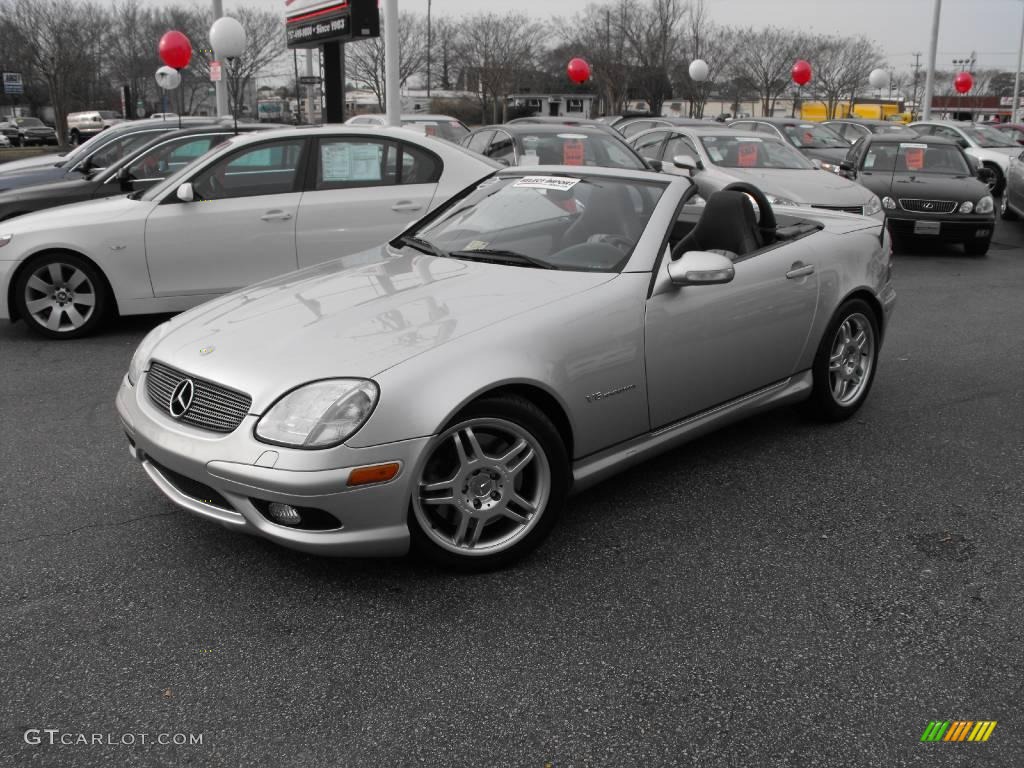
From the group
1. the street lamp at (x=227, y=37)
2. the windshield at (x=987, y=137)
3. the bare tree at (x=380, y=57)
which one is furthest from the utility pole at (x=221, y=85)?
the bare tree at (x=380, y=57)

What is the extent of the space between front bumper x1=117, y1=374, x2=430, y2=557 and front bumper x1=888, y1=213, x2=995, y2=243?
9.91 meters

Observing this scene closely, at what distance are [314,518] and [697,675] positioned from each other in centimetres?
126

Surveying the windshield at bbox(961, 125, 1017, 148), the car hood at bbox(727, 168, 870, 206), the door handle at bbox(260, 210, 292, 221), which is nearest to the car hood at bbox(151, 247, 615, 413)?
the door handle at bbox(260, 210, 292, 221)

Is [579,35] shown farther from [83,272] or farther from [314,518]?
[314,518]

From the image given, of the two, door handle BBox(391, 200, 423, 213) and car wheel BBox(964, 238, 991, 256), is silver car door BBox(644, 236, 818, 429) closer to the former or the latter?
door handle BBox(391, 200, 423, 213)

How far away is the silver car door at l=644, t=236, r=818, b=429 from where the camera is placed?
3.80 m

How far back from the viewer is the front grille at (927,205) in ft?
37.1

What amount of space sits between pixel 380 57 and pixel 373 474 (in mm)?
47669

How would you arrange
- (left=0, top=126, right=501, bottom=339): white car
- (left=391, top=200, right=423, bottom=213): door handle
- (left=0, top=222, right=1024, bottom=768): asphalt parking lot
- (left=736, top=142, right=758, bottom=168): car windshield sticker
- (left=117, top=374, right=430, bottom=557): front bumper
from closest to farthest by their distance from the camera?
(left=0, top=222, right=1024, bottom=768): asphalt parking lot → (left=117, top=374, right=430, bottom=557): front bumper → (left=0, top=126, right=501, bottom=339): white car → (left=391, top=200, right=423, bottom=213): door handle → (left=736, top=142, right=758, bottom=168): car windshield sticker

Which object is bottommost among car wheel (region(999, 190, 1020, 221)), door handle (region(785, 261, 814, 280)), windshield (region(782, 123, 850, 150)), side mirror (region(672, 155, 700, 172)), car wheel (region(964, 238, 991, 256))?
car wheel (region(964, 238, 991, 256))

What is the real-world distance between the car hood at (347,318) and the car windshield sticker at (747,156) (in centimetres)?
812

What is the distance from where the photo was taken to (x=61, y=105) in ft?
146

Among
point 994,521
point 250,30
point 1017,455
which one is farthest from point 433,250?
point 250,30

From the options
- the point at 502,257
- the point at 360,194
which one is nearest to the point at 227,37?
the point at 360,194
